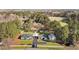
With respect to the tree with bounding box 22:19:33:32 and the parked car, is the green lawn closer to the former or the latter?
the parked car

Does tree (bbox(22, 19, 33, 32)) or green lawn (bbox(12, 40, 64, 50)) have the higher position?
tree (bbox(22, 19, 33, 32))

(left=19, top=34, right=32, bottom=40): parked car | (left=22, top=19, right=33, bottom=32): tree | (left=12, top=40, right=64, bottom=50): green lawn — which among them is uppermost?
(left=22, top=19, right=33, bottom=32): tree

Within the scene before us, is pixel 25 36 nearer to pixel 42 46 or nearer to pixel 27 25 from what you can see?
pixel 27 25

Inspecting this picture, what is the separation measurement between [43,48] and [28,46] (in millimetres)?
180

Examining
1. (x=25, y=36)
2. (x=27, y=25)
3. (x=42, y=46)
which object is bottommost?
(x=42, y=46)

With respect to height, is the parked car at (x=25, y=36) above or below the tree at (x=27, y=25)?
below

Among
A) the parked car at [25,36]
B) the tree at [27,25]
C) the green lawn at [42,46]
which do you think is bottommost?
the green lawn at [42,46]

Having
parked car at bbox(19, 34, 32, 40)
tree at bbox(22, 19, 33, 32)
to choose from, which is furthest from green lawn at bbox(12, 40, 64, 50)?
tree at bbox(22, 19, 33, 32)

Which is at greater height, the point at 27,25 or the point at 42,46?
the point at 27,25

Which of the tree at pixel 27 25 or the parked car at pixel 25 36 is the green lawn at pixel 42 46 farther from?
the tree at pixel 27 25

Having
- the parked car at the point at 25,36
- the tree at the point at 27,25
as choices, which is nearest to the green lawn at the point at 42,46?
the parked car at the point at 25,36

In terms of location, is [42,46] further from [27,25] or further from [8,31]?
[8,31]

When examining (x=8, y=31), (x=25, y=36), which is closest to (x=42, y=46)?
(x=25, y=36)
